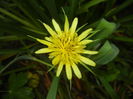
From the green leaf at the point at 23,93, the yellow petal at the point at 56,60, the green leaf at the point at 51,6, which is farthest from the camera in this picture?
the green leaf at the point at 23,93

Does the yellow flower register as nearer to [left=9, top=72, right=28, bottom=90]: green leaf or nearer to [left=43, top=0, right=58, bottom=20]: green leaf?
[left=43, top=0, right=58, bottom=20]: green leaf

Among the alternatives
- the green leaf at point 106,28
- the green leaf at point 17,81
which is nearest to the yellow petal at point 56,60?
the green leaf at point 106,28

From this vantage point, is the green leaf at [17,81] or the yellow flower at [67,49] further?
the green leaf at [17,81]

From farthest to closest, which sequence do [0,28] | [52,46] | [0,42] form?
[0,42] → [0,28] → [52,46]

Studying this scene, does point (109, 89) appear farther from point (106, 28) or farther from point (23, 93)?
point (23, 93)

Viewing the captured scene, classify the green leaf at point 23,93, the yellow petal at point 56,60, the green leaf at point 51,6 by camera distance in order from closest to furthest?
the yellow petal at point 56,60
the green leaf at point 51,6
the green leaf at point 23,93

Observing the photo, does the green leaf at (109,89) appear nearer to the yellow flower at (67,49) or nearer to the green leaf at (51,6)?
the yellow flower at (67,49)

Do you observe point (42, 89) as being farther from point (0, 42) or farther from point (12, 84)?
point (0, 42)

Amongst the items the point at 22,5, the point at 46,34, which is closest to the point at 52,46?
the point at 46,34

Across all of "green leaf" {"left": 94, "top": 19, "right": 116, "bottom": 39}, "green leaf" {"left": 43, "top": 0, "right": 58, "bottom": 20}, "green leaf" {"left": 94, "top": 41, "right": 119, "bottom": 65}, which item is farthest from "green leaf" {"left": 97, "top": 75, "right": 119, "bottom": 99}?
"green leaf" {"left": 43, "top": 0, "right": 58, "bottom": 20}
